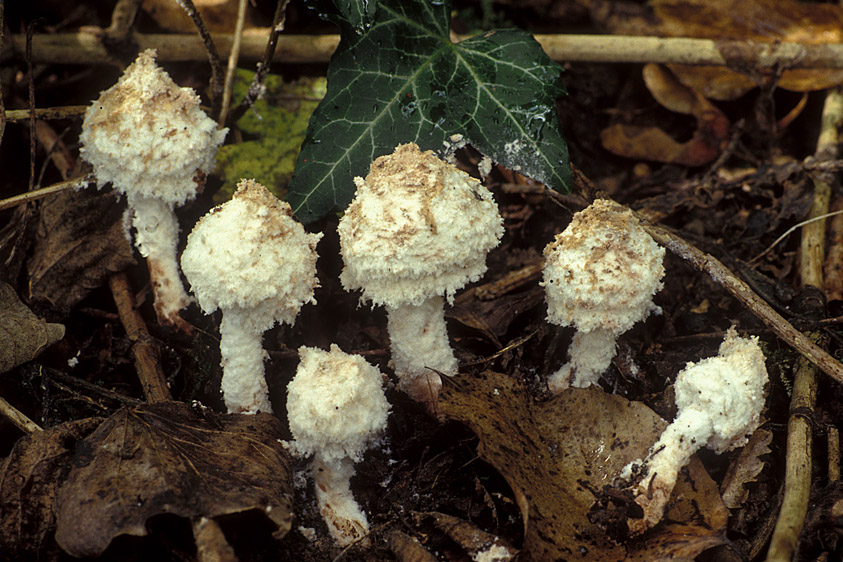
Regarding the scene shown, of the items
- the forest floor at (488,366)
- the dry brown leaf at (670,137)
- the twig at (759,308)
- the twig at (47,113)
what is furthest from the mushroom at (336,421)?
the dry brown leaf at (670,137)

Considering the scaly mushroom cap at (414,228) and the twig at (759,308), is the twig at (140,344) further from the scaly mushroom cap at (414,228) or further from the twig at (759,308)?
the twig at (759,308)

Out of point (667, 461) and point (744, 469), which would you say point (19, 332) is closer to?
point (667, 461)

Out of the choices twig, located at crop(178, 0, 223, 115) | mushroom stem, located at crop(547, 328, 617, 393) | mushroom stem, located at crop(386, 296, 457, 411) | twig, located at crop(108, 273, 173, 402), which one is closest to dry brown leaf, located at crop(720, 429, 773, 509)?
mushroom stem, located at crop(547, 328, 617, 393)

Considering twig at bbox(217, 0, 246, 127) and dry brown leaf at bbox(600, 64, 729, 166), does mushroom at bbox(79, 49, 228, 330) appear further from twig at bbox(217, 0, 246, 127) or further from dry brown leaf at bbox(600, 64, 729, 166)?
dry brown leaf at bbox(600, 64, 729, 166)

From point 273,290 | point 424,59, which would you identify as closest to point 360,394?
point 273,290

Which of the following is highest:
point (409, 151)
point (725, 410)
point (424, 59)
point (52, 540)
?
point (424, 59)

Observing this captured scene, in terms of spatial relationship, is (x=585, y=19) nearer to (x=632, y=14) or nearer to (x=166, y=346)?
(x=632, y=14)

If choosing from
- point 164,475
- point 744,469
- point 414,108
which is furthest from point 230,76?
point 744,469
